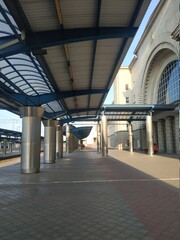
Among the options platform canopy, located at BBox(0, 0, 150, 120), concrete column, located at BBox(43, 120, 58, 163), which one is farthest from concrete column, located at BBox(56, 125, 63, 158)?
platform canopy, located at BBox(0, 0, 150, 120)

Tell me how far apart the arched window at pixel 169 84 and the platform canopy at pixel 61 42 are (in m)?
20.2

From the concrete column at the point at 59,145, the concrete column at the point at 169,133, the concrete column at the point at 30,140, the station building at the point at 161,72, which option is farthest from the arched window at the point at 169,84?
the concrete column at the point at 30,140

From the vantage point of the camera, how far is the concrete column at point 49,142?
22.3 metres

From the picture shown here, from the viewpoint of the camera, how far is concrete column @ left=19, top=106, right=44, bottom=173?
14866 mm

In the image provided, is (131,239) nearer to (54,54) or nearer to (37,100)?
(54,54)

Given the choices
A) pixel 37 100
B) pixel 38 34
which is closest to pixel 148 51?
pixel 37 100

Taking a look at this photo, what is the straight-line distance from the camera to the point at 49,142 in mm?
22922

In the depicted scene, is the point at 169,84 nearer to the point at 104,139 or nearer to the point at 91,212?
the point at 104,139

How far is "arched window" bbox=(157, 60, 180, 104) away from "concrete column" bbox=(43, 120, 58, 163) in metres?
17.9

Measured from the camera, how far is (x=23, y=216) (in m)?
6.08

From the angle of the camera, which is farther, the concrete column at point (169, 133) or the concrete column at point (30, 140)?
the concrete column at point (169, 133)

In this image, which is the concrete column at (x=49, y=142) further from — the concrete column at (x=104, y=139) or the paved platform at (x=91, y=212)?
the paved platform at (x=91, y=212)

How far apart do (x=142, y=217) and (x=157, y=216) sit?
0.33 m

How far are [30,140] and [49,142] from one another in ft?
26.1
